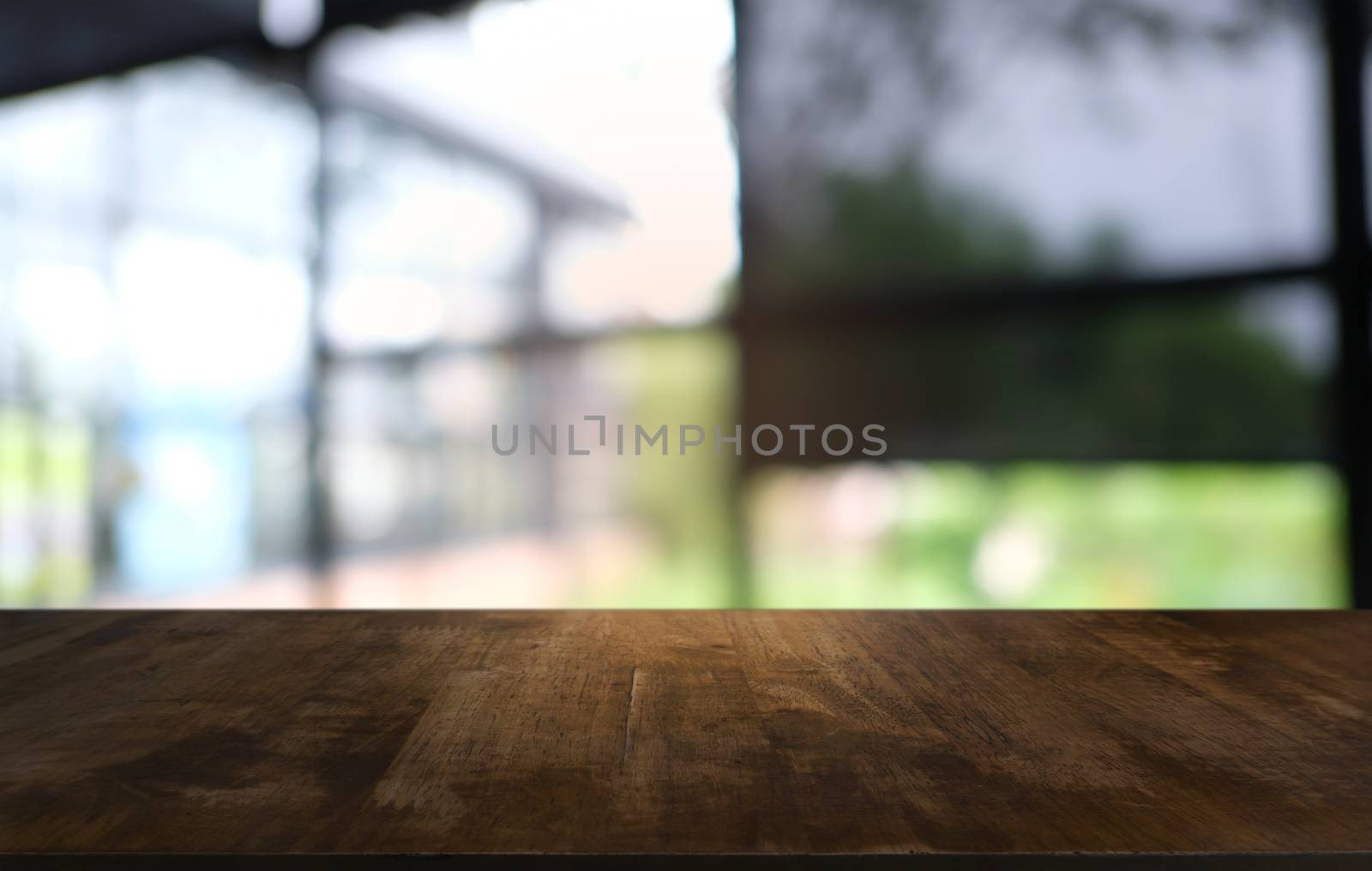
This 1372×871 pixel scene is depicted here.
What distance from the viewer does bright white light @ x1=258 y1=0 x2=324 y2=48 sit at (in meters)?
2.31

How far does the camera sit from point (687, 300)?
2.11m

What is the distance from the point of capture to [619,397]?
2137mm

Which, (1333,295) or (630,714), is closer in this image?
(630,714)

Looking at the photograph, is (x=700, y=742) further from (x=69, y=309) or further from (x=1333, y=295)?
(x=69, y=309)

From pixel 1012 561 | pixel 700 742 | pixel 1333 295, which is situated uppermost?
pixel 1333 295

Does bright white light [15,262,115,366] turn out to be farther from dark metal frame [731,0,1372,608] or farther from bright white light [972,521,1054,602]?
bright white light [972,521,1054,602]

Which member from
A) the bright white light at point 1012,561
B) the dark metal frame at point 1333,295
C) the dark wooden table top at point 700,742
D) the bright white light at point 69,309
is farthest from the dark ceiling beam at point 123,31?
the dark wooden table top at point 700,742

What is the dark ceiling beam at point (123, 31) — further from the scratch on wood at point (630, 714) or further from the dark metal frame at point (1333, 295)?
the scratch on wood at point (630, 714)

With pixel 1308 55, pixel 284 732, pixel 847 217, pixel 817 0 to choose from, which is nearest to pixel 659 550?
pixel 847 217

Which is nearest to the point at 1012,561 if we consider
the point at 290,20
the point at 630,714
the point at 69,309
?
the point at 630,714

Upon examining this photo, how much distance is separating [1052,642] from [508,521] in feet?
5.71

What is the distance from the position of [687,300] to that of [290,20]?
50.9 inches

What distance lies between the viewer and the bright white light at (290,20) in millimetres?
2314

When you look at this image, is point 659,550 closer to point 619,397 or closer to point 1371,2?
point 619,397
